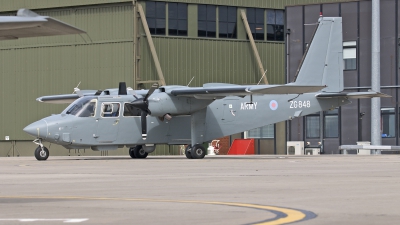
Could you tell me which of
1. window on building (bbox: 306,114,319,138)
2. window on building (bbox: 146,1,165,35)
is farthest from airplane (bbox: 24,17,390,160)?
window on building (bbox: 146,1,165,35)

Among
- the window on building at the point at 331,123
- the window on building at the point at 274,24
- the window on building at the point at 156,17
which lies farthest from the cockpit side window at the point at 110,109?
the window on building at the point at 274,24

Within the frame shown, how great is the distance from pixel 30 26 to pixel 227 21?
41556 mm

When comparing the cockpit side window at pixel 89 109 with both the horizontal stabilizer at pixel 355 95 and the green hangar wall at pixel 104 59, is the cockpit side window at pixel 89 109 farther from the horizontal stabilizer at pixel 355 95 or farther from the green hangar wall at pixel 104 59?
the green hangar wall at pixel 104 59

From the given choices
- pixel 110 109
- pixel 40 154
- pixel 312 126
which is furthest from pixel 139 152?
pixel 312 126

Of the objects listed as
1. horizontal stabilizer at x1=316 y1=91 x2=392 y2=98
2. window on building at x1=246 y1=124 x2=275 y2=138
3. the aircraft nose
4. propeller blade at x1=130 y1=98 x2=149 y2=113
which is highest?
horizontal stabilizer at x1=316 y1=91 x2=392 y2=98

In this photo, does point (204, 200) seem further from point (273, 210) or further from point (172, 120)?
point (172, 120)

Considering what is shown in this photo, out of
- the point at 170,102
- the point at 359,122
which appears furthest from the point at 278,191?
the point at 359,122

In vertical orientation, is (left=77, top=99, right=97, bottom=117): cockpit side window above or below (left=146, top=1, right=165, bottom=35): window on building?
below

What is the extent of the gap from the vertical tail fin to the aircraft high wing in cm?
2386

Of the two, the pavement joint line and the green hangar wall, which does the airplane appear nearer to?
the green hangar wall

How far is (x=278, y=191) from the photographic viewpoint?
1162 centimetres

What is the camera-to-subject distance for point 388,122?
3919 centimetres

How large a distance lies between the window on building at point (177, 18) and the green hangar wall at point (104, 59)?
355mm

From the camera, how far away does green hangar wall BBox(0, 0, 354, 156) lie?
47.0 meters
